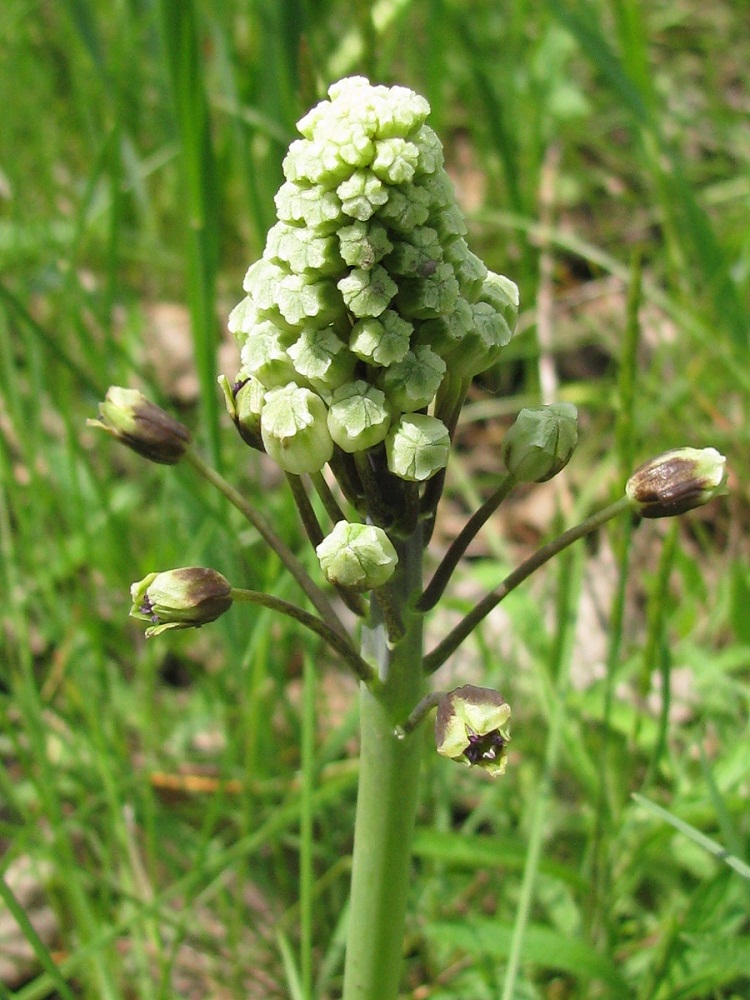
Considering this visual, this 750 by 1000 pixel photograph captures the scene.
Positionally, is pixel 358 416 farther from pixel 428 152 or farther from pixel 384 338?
pixel 428 152

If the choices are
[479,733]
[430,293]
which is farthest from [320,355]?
[479,733]

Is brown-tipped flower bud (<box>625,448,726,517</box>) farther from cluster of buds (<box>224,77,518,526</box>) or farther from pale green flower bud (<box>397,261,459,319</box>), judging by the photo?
pale green flower bud (<box>397,261,459,319</box>)

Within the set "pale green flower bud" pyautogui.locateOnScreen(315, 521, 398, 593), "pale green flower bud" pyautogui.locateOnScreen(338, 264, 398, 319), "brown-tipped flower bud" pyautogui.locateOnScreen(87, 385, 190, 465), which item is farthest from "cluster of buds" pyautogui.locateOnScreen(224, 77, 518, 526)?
"brown-tipped flower bud" pyautogui.locateOnScreen(87, 385, 190, 465)

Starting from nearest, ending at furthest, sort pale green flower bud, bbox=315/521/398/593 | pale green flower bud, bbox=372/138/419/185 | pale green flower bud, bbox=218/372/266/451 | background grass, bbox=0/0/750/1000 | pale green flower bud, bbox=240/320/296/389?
pale green flower bud, bbox=372/138/419/185 → pale green flower bud, bbox=315/521/398/593 → pale green flower bud, bbox=240/320/296/389 → pale green flower bud, bbox=218/372/266/451 → background grass, bbox=0/0/750/1000

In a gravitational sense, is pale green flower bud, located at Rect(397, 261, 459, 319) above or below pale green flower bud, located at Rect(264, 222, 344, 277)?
below

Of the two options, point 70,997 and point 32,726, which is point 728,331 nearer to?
point 32,726

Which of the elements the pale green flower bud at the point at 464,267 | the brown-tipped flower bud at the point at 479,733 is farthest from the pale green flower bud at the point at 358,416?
the brown-tipped flower bud at the point at 479,733

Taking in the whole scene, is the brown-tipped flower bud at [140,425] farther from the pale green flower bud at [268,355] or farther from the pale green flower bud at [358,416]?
the pale green flower bud at [358,416]
